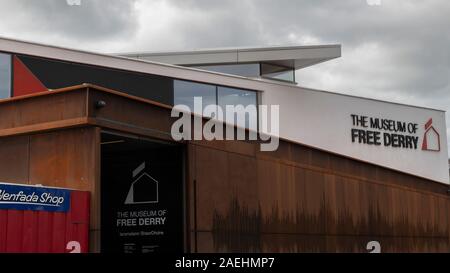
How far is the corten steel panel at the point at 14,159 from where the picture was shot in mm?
14086

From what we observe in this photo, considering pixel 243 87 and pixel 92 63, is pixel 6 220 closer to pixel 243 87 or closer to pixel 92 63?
pixel 92 63

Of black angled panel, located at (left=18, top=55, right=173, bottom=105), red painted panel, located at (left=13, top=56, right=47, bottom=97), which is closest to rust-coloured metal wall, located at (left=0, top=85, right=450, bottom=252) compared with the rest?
black angled panel, located at (left=18, top=55, right=173, bottom=105)

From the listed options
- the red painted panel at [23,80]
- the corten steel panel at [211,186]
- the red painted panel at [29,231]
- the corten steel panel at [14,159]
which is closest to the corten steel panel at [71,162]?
the corten steel panel at [14,159]

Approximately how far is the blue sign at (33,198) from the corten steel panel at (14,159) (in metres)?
1.61

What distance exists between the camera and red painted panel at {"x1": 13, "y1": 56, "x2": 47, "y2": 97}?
20.2m

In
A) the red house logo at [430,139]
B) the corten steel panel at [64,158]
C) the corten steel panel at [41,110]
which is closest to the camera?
the corten steel panel at [64,158]

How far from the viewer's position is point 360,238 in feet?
70.0

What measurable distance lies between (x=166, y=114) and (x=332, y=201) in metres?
6.92

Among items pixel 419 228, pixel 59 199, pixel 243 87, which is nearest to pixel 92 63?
pixel 243 87

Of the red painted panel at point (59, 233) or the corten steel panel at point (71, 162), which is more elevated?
the corten steel panel at point (71, 162)

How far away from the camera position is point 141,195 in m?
16.7

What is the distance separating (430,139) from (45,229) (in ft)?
75.1

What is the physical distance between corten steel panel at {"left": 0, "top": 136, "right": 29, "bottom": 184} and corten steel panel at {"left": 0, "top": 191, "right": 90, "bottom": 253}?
1714mm

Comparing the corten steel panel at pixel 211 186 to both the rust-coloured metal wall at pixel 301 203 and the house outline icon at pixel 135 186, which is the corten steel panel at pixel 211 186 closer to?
the rust-coloured metal wall at pixel 301 203
